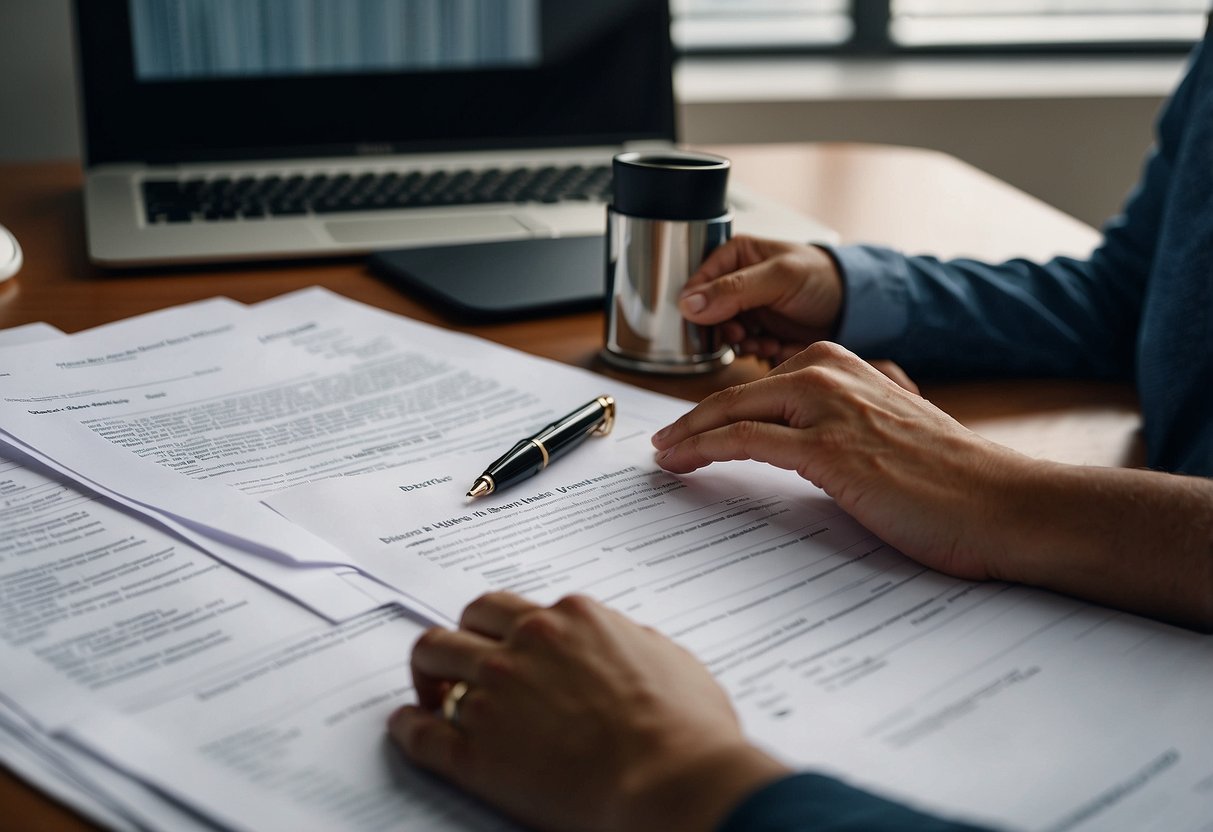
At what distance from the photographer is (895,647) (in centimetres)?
50

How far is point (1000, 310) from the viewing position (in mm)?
887

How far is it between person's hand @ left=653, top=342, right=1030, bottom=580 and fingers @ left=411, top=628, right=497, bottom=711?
0.23 m

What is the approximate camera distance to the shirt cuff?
0.85 metres

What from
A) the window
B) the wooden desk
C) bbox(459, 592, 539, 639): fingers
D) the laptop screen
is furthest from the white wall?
bbox(459, 592, 539, 639): fingers

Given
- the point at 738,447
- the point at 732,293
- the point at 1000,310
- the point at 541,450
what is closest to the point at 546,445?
the point at 541,450

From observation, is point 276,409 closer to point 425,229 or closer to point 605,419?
point 605,419

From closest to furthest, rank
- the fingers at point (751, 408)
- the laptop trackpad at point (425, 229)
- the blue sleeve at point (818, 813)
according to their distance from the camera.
→ 1. the blue sleeve at point (818, 813)
2. the fingers at point (751, 408)
3. the laptop trackpad at point (425, 229)

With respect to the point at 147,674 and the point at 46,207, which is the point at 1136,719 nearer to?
the point at 147,674

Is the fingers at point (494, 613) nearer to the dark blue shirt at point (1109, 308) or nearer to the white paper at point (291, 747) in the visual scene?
the white paper at point (291, 747)

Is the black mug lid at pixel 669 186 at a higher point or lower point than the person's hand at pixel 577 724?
higher

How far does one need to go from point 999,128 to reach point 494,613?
175cm

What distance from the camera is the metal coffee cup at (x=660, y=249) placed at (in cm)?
77

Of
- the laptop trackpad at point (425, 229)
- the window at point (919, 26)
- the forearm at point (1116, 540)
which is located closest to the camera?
the forearm at point (1116, 540)

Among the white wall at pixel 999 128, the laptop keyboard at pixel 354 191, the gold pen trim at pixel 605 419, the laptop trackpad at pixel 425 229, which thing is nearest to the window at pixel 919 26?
the white wall at pixel 999 128
